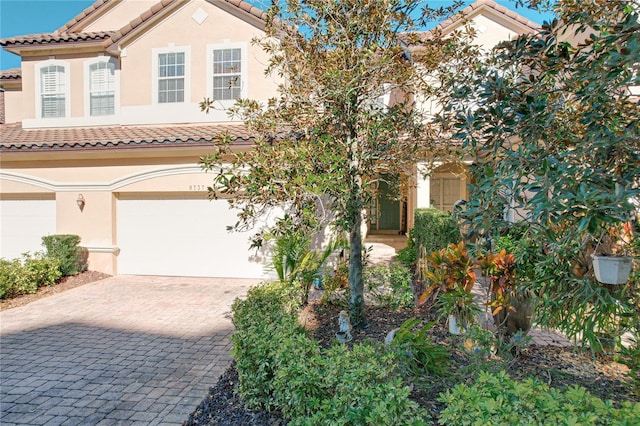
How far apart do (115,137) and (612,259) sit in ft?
40.6

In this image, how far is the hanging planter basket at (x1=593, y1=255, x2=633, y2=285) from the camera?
3.08 metres

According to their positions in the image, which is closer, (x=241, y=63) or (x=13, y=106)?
(x=241, y=63)

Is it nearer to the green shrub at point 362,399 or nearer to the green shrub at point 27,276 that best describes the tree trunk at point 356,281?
the green shrub at point 362,399

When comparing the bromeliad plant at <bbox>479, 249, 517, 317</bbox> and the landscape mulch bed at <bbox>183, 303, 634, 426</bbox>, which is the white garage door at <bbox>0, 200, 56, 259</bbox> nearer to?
the landscape mulch bed at <bbox>183, 303, 634, 426</bbox>

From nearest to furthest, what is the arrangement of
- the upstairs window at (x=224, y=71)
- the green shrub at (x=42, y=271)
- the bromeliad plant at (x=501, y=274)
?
1. the bromeliad plant at (x=501, y=274)
2. the green shrub at (x=42, y=271)
3. the upstairs window at (x=224, y=71)

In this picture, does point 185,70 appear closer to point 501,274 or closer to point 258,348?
point 258,348

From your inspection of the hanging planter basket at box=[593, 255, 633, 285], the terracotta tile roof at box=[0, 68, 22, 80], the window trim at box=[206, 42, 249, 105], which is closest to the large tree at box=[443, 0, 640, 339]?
the hanging planter basket at box=[593, 255, 633, 285]

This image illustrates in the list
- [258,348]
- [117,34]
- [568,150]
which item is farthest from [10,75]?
[568,150]

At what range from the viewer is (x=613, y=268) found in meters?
3.11

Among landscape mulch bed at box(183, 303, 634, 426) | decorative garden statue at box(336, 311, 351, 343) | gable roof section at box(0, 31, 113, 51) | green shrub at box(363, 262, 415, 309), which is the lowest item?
landscape mulch bed at box(183, 303, 634, 426)

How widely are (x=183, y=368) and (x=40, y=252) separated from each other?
8738mm

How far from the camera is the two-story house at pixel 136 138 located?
1132 centimetres

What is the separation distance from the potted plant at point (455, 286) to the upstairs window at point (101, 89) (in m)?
12.5

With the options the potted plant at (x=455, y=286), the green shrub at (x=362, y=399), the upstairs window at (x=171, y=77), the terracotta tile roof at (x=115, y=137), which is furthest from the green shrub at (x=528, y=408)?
the upstairs window at (x=171, y=77)
